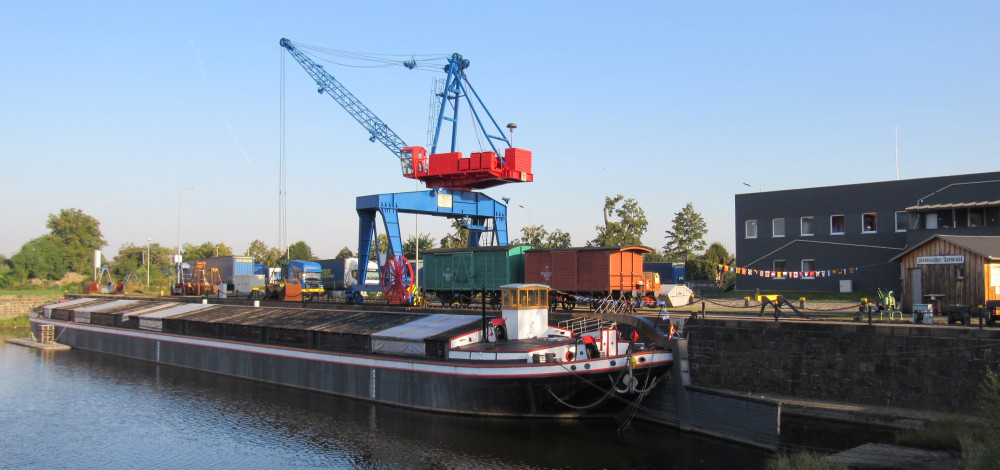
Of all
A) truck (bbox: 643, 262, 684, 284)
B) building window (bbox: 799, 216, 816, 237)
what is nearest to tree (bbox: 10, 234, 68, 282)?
truck (bbox: 643, 262, 684, 284)

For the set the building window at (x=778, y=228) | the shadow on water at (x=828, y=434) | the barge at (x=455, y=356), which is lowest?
the shadow on water at (x=828, y=434)

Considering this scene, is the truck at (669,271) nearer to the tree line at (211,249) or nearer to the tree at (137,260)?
the tree line at (211,249)

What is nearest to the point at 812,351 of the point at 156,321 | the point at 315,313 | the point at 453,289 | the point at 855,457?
the point at 855,457

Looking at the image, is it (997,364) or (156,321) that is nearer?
(997,364)

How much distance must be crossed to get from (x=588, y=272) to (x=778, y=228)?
710 inches

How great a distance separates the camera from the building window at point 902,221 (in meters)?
40.5

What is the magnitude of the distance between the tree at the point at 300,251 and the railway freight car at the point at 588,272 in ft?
294

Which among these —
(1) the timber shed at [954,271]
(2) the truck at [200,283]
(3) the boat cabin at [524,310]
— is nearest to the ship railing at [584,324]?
(3) the boat cabin at [524,310]

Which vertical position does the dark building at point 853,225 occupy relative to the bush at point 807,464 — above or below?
above

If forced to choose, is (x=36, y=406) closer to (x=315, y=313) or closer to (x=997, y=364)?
(x=315, y=313)

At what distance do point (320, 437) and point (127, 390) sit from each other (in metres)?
15.6

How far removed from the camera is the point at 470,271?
40.1m

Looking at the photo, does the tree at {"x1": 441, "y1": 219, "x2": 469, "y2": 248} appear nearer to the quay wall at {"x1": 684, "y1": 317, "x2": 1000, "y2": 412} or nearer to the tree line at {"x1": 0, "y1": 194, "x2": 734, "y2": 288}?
the tree line at {"x1": 0, "y1": 194, "x2": 734, "y2": 288}

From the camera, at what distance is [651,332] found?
26656 mm
